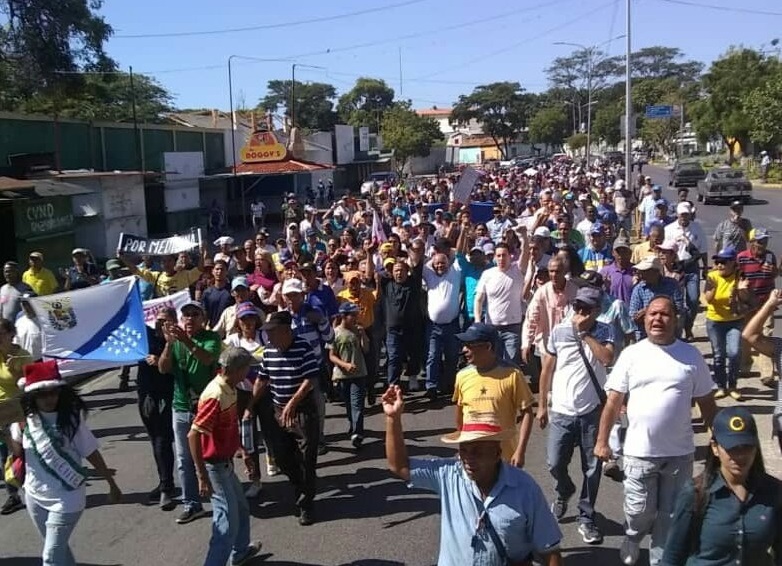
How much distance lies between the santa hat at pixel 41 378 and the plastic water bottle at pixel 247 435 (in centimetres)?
179

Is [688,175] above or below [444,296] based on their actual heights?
above

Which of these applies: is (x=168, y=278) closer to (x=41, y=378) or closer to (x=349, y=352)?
(x=349, y=352)

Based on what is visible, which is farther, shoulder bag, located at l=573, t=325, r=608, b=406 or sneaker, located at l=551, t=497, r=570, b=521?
sneaker, located at l=551, t=497, r=570, b=521

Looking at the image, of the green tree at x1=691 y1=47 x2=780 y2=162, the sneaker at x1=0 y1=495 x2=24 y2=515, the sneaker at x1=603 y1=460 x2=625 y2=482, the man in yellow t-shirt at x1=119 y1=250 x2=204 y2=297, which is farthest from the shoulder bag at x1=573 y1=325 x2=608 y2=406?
the green tree at x1=691 y1=47 x2=780 y2=162

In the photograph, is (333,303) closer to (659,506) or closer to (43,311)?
(43,311)

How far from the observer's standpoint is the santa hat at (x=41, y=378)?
4465 millimetres

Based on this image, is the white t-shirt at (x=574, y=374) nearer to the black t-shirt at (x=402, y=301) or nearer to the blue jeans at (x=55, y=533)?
the blue jeans at (x=55, y=533)

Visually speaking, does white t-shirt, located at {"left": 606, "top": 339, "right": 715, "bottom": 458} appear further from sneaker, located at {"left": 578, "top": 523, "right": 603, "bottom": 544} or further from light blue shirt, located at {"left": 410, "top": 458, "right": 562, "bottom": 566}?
light blue shirt, located at {"left": 410, "top": 458, "right": 562, "bottom": 566}

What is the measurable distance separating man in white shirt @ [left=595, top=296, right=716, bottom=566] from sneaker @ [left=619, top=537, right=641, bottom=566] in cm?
11

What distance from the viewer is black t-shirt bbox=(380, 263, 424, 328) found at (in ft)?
29.7

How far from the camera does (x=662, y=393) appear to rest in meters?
4.25

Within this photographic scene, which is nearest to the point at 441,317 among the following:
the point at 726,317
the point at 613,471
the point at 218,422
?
the point at 726,317

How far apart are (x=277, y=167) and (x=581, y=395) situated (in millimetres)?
28558

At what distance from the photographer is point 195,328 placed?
587 centimetres
